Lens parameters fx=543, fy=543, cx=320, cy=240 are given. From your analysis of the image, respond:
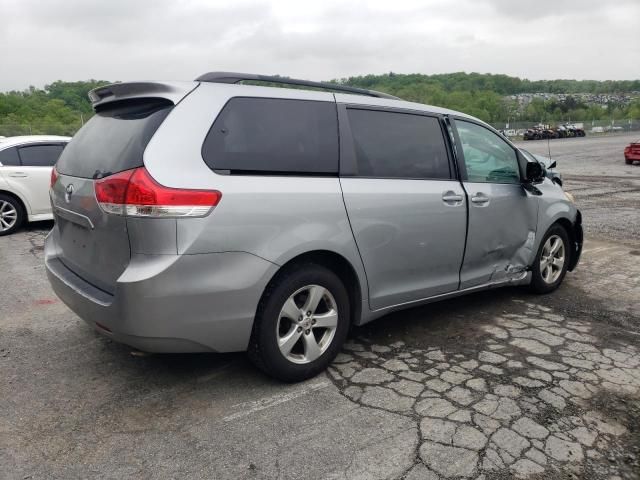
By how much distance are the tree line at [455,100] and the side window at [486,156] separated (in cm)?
1696

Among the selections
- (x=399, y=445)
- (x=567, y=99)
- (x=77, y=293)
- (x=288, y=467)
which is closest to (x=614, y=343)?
(x=399, y=445)

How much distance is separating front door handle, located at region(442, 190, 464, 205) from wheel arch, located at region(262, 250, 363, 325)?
0.96 meters

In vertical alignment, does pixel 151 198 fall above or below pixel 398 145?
below

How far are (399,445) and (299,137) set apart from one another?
1.80 m

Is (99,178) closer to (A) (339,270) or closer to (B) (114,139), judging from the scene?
(B) (114,139)

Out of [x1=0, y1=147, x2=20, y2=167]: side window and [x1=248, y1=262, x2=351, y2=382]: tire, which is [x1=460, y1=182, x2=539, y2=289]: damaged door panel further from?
[x1=0, y1=147, x2=20, y2=167]: side window

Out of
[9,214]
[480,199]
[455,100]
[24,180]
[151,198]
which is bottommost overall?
[9,214]

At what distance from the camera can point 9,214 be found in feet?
27.6

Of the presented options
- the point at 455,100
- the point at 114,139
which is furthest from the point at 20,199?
the point at 455,100

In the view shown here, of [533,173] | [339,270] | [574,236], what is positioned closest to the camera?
[339,270]

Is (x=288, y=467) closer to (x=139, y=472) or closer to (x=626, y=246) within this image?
(x=139, y=472)

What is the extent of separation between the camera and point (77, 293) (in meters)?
3.11

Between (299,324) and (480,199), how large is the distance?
183 cm

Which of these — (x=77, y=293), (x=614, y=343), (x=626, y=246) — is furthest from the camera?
(x=626, y=246)
